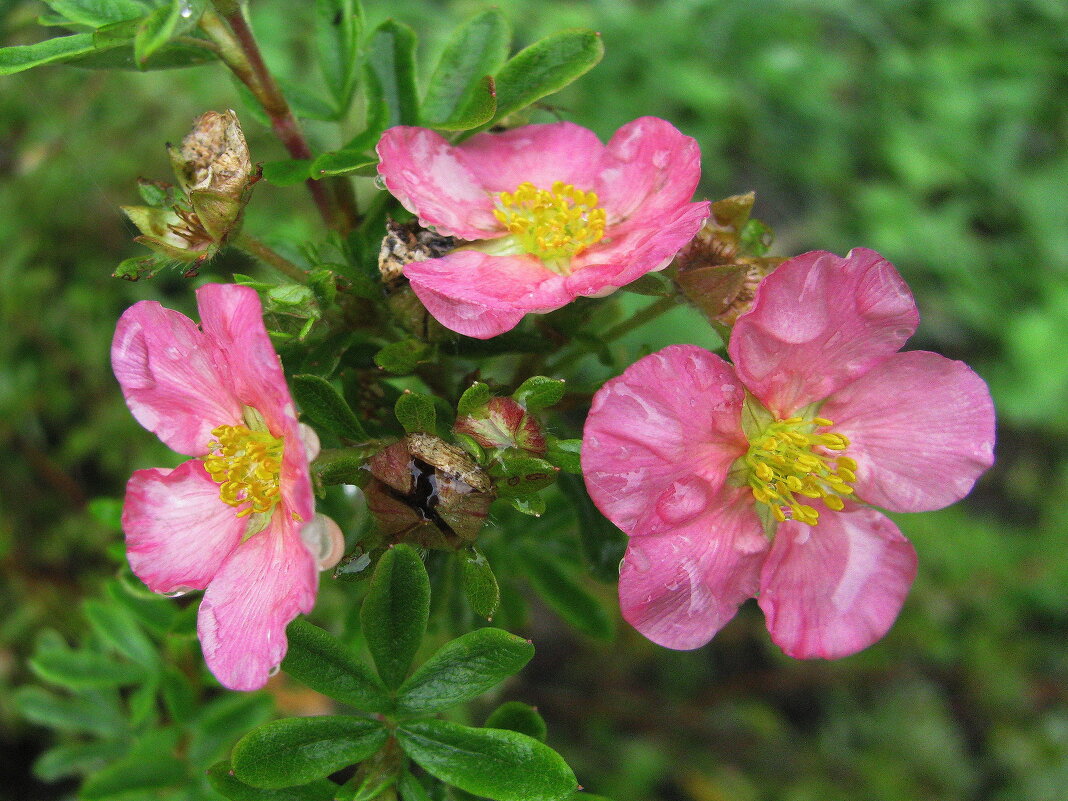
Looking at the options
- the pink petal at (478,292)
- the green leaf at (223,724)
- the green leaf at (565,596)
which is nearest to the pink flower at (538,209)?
the pink petal at (478,292)

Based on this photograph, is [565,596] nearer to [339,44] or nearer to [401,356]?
[401,356]

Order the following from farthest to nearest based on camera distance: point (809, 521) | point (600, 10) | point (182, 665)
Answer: point (600, 10) → point (182, 665) → point (809, 521)

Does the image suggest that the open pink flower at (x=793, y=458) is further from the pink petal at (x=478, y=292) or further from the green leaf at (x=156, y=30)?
the green leaf at (x=156, y=30)

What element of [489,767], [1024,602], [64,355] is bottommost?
[1024,602]

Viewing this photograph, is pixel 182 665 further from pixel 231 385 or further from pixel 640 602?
pixel 640 602

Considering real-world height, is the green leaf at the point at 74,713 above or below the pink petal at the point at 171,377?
below

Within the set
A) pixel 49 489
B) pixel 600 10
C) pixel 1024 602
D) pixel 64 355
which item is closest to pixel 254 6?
pixel 600 10
